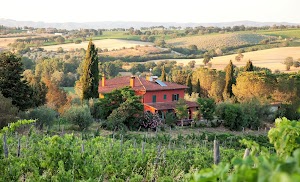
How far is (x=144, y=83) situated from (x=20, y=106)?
35.9 ft

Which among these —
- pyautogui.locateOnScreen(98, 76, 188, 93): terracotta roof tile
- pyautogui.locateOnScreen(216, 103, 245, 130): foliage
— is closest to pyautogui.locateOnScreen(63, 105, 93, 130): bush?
pyautogui.locateOnScreen(98, 76, 188, 93): terracotta roof tile

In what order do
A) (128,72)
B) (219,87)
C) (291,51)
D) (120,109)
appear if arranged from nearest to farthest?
(120,109), (219,87), (128,72), (291,51)

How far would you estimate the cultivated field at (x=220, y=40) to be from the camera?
275ft

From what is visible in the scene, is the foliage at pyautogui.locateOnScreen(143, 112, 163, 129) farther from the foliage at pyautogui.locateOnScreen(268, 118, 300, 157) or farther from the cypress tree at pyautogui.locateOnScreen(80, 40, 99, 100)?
the foliage at pyautogui.locateOnScreen(268, 118, 300, 157)

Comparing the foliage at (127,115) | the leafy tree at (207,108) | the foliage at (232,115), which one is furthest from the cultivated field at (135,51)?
the foliage at (127,115)

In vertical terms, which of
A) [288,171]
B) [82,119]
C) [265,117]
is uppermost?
[288,171]

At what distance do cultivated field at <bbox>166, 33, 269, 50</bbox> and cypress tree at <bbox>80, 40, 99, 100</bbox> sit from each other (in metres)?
58.1

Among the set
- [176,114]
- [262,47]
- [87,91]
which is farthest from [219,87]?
[262,47]

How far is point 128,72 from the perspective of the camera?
53656mm

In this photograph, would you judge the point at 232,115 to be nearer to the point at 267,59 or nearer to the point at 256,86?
the point at 256,86

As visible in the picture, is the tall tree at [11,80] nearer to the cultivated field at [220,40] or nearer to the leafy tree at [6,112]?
the leafy tree at [6,112]

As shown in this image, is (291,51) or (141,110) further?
(291,51)

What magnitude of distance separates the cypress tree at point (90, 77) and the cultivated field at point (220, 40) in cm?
5809

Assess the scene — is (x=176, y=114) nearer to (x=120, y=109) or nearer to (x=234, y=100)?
(x=120, y=109)
